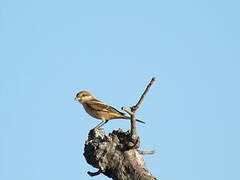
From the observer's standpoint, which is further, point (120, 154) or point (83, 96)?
point (83, 96)

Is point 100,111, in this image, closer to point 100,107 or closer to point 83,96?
point 100,107

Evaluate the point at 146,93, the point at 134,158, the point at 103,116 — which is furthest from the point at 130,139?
the point at 103,116

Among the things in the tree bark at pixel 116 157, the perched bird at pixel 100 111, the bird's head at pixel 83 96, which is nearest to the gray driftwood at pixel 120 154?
the tree bark at pixel 116 157

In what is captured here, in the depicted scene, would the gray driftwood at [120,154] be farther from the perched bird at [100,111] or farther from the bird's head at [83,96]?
the bird's head at [83,96]

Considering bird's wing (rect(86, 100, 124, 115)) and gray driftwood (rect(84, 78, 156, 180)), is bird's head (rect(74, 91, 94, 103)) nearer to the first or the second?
bird's wing (rect(86, 100, 124, 115))

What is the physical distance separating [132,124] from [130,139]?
0.33 m

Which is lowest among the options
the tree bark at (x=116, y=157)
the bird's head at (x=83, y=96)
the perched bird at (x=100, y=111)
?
the tree bark at (x=116, y=157)

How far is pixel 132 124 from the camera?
8.38m

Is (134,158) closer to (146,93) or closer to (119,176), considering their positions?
(119,176)

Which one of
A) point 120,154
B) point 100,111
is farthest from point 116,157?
point 100,111

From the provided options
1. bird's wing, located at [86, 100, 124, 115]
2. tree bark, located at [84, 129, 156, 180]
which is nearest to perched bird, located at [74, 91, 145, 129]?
bird's wing, located at [86, 100, 124, 115]

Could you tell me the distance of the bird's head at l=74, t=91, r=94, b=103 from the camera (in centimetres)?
1602

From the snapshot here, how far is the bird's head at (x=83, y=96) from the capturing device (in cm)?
1602

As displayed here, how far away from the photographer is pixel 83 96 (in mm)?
16172
